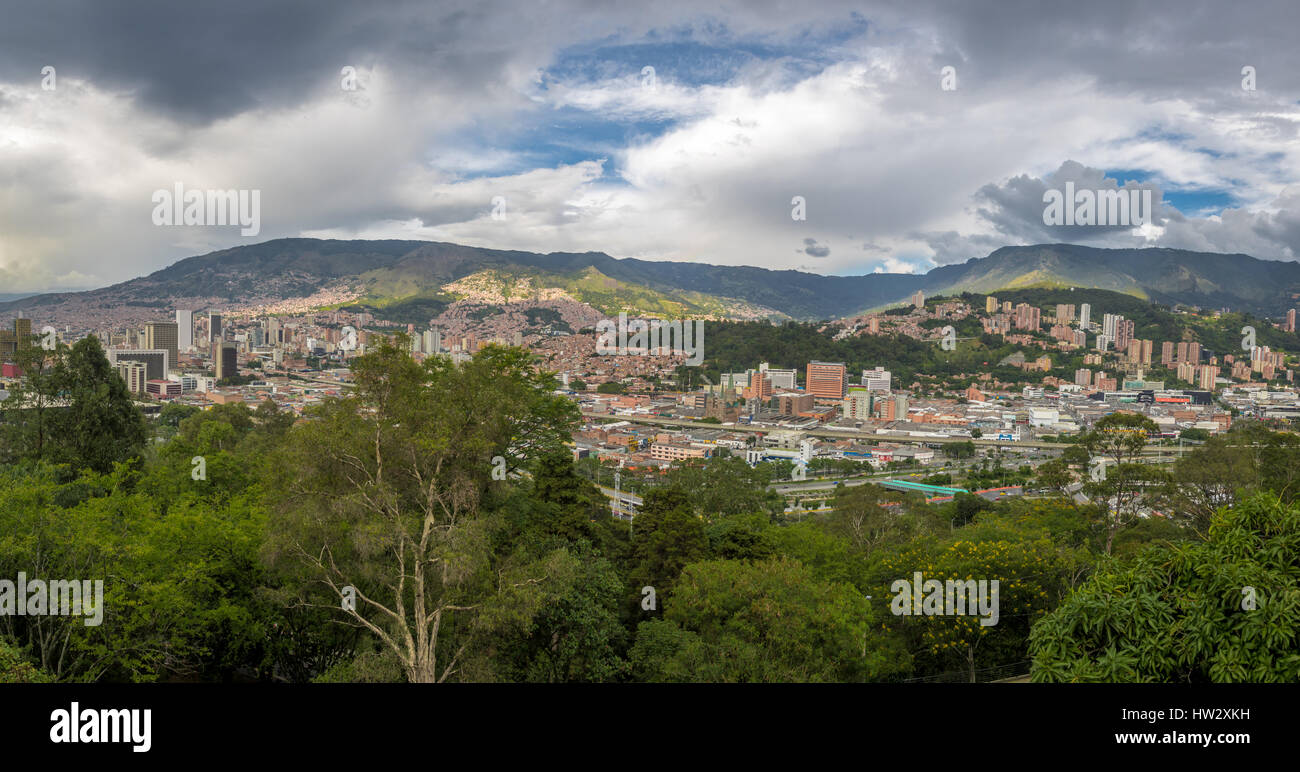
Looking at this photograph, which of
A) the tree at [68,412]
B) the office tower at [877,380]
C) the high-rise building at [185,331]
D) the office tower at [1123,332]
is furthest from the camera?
the high-rise building at [185,331]

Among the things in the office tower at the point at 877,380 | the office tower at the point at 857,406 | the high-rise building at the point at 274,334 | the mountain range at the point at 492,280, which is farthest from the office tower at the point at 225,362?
the office tower at the point at 877,380

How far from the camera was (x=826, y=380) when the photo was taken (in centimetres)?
7269

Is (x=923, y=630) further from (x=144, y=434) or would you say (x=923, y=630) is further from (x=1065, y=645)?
(x=144, y=434)

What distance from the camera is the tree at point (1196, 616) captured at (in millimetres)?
2952

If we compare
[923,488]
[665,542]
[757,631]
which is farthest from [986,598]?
[923,488]

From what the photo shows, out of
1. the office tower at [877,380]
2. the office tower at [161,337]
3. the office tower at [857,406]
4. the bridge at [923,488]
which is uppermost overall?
the office tower at [161,337]

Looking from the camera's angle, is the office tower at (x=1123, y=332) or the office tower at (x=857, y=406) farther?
the office tower at (x=1123, y=332)

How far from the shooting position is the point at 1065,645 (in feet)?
11.0

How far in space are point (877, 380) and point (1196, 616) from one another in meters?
73.4

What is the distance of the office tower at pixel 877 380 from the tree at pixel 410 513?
68.2 m

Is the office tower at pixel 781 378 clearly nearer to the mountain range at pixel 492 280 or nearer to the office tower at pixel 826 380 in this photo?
the office tower at pixel 826 380
